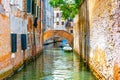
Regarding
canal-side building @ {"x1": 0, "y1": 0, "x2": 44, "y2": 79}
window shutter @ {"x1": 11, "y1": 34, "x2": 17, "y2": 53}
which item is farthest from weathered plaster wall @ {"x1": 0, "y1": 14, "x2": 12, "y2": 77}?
window shutter @ {"x1": 11, "y1": 34, "x2": 17, "y2": 53}

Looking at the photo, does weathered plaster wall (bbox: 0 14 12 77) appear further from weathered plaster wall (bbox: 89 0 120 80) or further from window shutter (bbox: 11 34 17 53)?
weathered plaster wall (bbox: 89 0 120 80)

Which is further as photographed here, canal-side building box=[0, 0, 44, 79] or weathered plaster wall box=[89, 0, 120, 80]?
canal-side building box=[0, 0, 44, 79]

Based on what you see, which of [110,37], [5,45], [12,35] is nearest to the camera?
[110,37]

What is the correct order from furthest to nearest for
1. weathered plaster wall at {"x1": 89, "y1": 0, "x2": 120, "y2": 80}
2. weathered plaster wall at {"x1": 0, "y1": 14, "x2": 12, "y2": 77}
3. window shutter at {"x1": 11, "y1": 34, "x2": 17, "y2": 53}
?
window shutter at {"x1": 11, "y1": 34, "x2": 17, "y2": 53}
weathered plaster wall at {"x1": 0, "y1": 14, "x2": 12, "y2": 77}
weathered plaster wall at {"x1": 89, "y1": 0, "x2": 120, "y2": 80}

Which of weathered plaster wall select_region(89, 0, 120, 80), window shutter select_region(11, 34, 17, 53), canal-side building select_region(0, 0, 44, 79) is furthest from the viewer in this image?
window shutter select_region(11, 34, 17, 53)

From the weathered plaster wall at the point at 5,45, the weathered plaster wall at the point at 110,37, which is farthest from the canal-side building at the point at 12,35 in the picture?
the weathered plaster wall at the point at 110,37

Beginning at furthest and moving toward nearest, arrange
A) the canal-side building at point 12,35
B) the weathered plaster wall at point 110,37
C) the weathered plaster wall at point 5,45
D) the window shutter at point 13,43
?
the window shutter at point 13,43 → the canal-side building at point 12,35 → the weathered plaster wall at point 5,45 → the weathered plaster wall at point 110,37

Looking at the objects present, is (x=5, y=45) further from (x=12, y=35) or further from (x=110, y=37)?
(x=110, y=37)

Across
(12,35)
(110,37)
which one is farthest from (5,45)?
(110,37)

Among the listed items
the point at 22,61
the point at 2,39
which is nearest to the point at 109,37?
the point at 2,39

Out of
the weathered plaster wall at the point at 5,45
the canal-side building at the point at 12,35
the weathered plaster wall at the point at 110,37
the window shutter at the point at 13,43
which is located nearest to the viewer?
the weathered plaster wall at the point at 110,37

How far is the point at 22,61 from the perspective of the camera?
611 inches

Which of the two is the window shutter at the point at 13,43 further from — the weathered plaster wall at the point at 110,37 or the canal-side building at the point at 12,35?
the weathered plaster wall at the point at 110,37

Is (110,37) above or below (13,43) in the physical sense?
above
